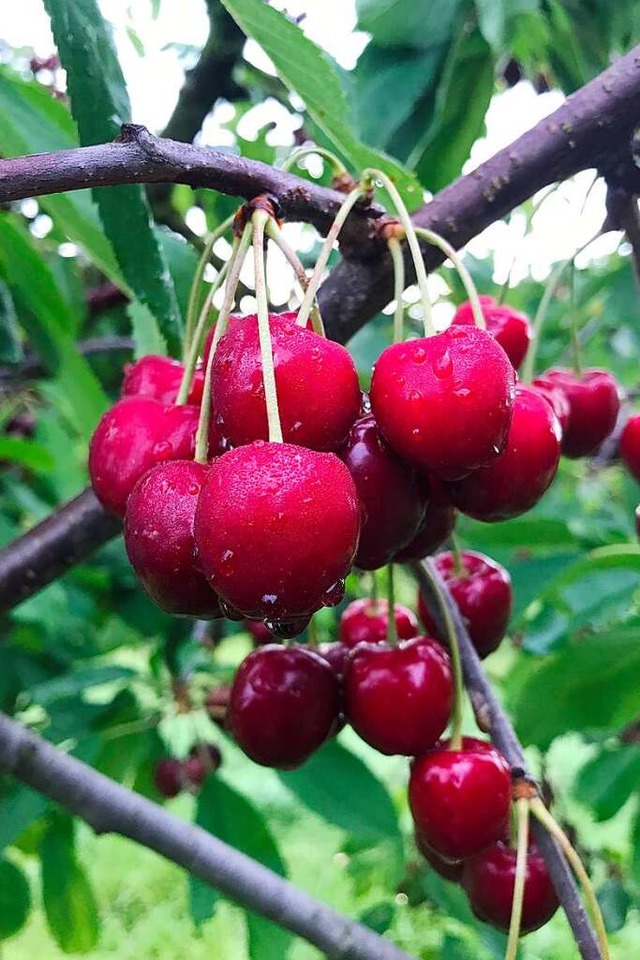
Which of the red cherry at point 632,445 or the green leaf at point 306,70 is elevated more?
the green leaf at point 306,70

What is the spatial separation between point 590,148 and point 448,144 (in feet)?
1.74

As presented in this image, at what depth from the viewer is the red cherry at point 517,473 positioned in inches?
27.9

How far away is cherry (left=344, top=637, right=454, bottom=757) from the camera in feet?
2.84

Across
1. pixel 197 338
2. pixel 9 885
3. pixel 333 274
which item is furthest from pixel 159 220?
pixel 9 885

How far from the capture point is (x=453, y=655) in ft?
3.06

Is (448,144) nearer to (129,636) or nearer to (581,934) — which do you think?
(581,934)

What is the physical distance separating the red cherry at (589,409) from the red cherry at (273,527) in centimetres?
61

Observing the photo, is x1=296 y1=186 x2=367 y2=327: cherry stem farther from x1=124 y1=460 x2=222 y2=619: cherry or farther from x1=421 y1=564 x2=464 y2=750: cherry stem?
x1=421 y1=564 x2=464 y2=750: cherry stem

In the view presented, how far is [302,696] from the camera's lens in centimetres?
88

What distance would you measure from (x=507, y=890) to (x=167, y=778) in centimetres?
129

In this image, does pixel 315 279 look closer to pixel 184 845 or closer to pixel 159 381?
pixel 159 381

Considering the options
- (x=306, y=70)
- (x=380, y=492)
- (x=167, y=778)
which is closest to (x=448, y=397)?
(x=380, y=492)

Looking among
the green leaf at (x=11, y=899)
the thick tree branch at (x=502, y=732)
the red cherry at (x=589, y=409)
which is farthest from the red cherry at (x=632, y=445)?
the green leaf at (x=11, y=899)

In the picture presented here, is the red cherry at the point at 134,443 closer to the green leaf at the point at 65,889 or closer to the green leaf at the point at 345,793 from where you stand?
the green leaf at the point at 345,793
